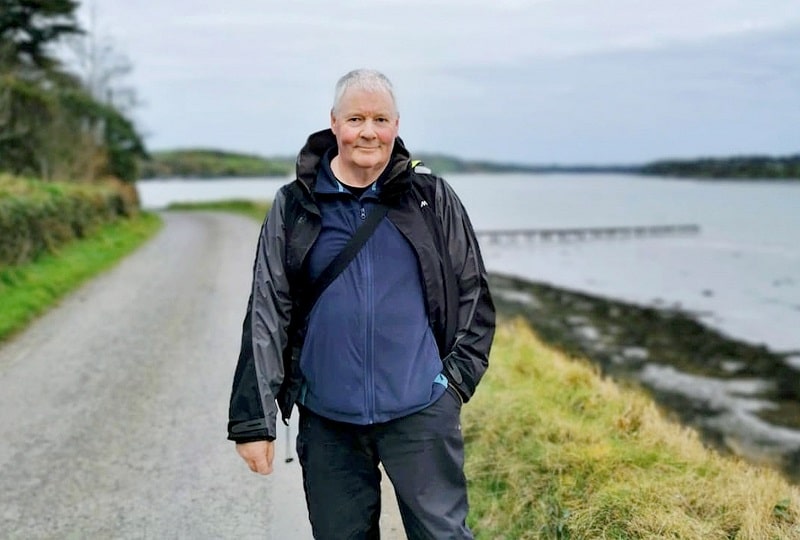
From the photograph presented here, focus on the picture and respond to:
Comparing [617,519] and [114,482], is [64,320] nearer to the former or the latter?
[114,482]

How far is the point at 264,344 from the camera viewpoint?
2.81 meters

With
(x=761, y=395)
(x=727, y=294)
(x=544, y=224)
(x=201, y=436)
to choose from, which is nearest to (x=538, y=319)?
(x=761, y=395)

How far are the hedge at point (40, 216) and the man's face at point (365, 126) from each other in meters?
11.2

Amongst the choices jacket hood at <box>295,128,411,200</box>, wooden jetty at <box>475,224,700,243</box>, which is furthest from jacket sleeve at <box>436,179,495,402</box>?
wooden jetty at <box>475,224,700,243</box>

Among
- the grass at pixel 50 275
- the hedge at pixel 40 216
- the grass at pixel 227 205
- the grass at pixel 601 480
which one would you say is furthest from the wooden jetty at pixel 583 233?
the grass at pixel 601 480

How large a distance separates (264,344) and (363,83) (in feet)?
3.09

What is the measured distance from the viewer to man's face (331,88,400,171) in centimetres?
278

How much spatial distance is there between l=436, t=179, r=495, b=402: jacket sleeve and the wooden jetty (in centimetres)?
5760

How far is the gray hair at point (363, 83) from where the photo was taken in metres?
2.79

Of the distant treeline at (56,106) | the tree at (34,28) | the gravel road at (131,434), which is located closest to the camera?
the gravel road at (131,434)

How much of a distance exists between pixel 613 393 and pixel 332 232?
17.6 feet

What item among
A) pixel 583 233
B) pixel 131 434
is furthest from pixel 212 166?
pixel 131 434

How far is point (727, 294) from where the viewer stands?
3234cm

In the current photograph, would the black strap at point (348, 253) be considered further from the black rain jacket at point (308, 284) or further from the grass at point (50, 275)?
the grass at point (50, 275)
